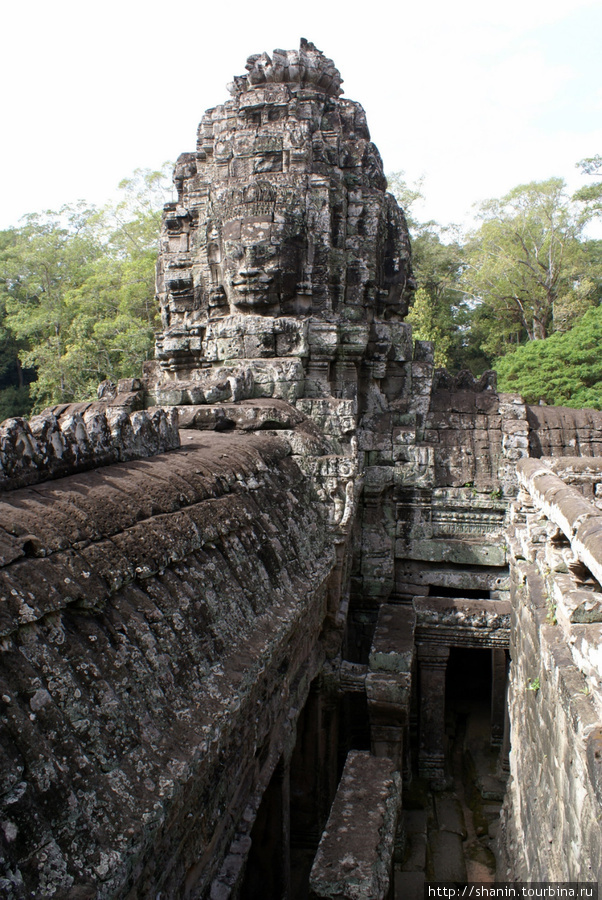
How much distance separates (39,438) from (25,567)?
1092mm

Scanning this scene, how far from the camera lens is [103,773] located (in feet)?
7.75

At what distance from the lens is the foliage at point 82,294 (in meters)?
24.2

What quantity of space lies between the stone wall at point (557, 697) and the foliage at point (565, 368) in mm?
12736

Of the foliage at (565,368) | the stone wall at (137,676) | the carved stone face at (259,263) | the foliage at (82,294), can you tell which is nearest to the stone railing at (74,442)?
the stone wall at (137,676)

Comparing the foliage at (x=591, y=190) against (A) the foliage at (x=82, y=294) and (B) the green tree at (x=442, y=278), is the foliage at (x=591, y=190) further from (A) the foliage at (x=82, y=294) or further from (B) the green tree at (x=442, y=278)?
(A) the foliage at (x=82, y=294)

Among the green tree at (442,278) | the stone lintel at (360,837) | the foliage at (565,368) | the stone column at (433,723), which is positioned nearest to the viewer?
the stone lintel at (360,837)

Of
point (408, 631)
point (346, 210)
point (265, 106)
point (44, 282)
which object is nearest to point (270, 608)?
point (408, 631)

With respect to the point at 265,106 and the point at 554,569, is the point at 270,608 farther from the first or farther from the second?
the point at 265,106

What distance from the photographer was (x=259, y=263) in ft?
27.9

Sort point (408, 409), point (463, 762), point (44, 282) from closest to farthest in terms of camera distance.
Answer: point (463, 762) < point (408, 409) < point (44, 282)

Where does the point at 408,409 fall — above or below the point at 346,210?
below

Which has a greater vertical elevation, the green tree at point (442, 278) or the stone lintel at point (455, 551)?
the green tree at point (442, 278)

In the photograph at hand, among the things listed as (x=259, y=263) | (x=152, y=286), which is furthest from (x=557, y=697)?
(x=152, y=286)

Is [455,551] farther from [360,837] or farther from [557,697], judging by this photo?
[557,697]
